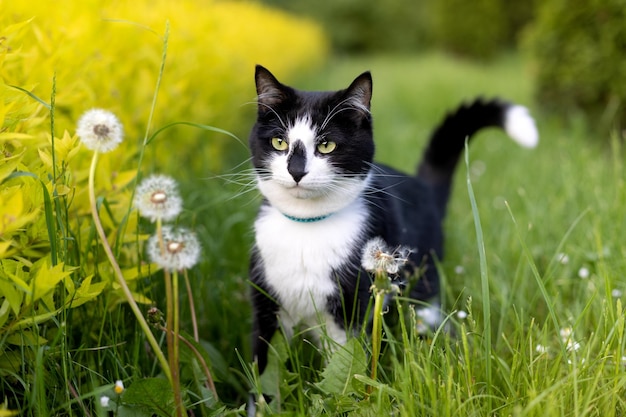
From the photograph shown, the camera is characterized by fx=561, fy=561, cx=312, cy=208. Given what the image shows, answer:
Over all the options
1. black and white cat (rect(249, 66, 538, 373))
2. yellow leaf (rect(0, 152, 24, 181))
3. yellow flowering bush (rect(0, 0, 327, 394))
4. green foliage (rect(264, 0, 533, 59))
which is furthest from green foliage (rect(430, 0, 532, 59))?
yellow leaf (rect(0, 152, 24, 181))

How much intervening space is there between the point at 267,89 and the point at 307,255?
1.51 ft

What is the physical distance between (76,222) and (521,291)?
140 cm

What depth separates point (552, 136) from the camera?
4.09 m

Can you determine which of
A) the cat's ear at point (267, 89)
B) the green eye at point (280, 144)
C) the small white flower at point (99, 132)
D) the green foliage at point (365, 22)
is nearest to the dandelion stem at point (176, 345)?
the small white flower at point (99, 132)

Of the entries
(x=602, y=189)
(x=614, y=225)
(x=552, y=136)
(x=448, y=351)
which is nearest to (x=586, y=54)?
(x=552, y=136)

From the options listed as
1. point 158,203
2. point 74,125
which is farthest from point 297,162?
point 74,125

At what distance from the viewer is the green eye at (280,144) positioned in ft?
4.81

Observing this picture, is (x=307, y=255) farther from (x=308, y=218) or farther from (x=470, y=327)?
(x=470, y=327)

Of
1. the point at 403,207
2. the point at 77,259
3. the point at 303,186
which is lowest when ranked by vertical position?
the point at 77,259

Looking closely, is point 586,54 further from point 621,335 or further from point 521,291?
point 621,335

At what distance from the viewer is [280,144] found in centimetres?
148

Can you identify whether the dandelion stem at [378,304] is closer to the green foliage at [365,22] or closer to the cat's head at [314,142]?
the cat's head at [314,142]

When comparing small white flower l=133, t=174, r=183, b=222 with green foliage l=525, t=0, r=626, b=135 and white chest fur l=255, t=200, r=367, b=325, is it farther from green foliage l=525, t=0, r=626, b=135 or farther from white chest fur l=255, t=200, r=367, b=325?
green foliage l=525, t=0, r=626, b=135

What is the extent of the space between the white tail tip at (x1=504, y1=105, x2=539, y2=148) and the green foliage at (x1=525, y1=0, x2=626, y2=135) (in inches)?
76.0
